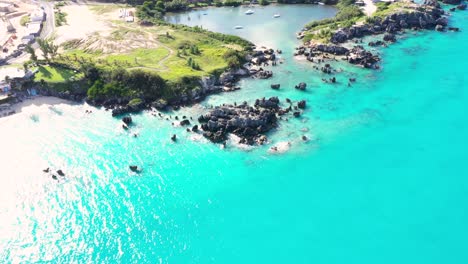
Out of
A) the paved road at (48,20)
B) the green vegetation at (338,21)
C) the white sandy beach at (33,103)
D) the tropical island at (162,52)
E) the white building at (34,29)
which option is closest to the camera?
the white sandy beach at (33,103)

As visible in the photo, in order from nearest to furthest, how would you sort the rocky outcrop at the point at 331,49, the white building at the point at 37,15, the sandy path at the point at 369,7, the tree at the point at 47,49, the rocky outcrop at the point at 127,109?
the rocky outcrop at the point at 127,109 → the tree at the point at 47,49 → the rocky outcrop at the point at 331,49 → the white building at the point at 37,15 → the sandy path at the point at 369,7

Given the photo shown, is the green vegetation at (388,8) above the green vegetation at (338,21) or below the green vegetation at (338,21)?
above

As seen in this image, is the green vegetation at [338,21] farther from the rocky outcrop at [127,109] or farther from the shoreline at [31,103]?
the shoreline at [31,103]

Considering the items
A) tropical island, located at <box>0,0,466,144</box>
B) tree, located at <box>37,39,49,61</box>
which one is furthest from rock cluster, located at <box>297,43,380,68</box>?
tree, located at <box>37,39,49,61</box>

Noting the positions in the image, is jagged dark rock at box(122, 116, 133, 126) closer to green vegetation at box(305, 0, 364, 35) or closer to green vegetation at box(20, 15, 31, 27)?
green vegetation at box(305, 0, 364, 35)

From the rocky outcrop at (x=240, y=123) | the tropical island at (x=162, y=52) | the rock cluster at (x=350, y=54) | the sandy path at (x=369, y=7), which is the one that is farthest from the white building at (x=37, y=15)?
the sandy path at (x=369, y=7)

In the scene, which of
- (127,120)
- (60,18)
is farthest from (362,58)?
(60,18)

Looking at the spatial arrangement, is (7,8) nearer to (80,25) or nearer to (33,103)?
(80,25)

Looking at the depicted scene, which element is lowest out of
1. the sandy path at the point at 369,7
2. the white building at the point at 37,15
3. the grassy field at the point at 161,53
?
the grassy field at the point at 161,53
